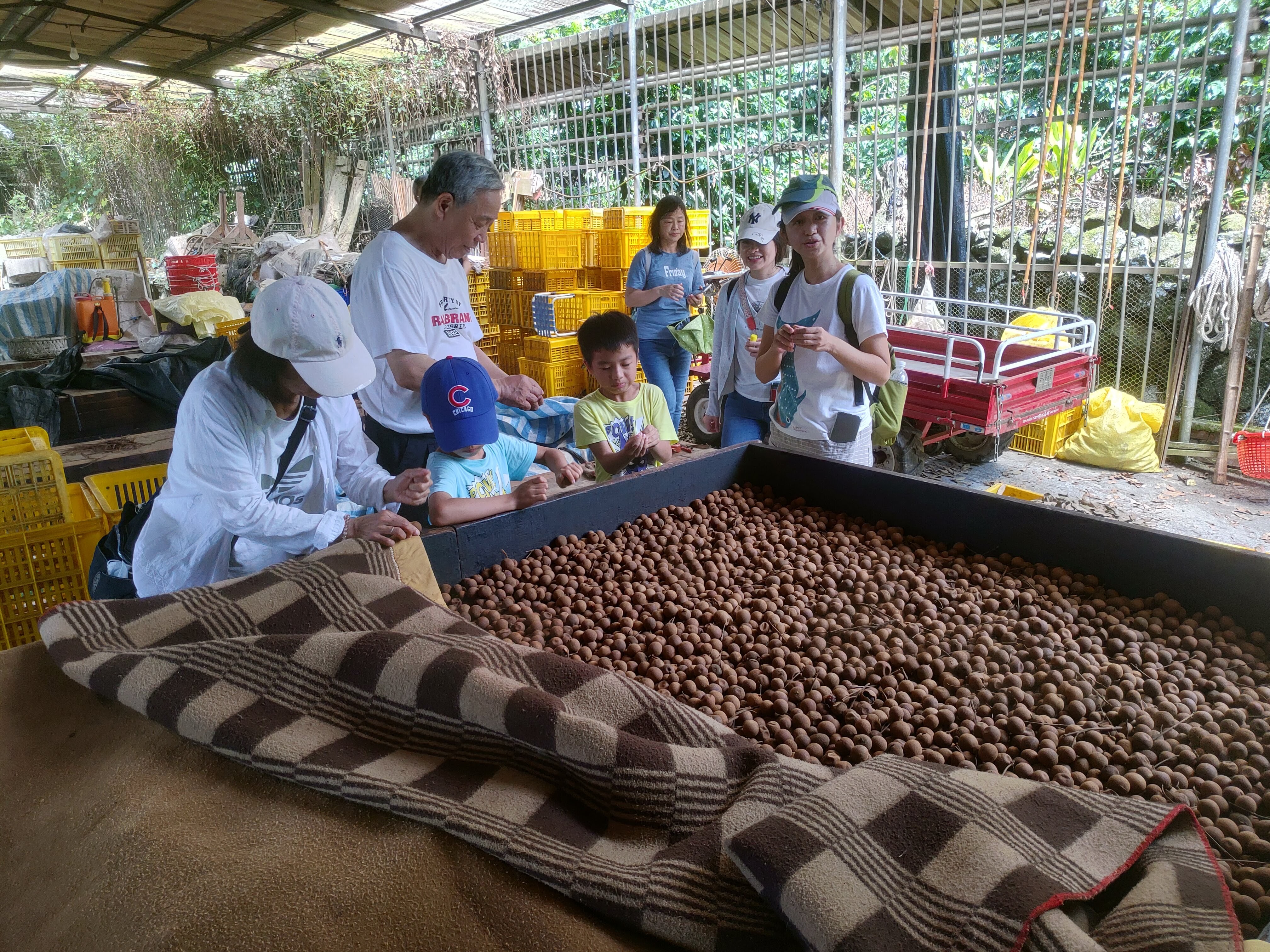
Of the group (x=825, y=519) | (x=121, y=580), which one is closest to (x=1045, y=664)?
(x=825, y=519)

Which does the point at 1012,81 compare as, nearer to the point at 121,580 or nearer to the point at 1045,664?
the point at 1045,664

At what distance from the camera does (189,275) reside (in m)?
8.65

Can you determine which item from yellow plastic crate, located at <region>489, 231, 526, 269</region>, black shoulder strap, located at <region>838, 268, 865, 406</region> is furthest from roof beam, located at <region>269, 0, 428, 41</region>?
black shoulder strap, located at <region>838, 268, 865, 406</region>

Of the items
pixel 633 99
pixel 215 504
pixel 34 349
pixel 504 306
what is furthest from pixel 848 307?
pixel 34 349

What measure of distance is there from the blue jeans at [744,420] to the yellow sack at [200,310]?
519 centimetres

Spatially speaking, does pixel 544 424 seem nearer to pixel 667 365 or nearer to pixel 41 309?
pixel 667 365

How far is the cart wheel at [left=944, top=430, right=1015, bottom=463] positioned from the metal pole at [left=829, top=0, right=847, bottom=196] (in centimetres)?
219

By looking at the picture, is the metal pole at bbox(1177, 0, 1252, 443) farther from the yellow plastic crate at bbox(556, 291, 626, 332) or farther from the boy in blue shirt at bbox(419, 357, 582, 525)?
the boy in blue shirt at bbox(419, 357, 582, 525)

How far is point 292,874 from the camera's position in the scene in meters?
0.92

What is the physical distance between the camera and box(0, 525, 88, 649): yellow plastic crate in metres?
2.29

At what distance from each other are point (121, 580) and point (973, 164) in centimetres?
595

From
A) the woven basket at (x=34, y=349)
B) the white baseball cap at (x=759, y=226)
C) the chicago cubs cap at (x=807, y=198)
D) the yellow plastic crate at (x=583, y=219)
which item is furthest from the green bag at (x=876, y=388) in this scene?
the woven basket at (x=34, y=349)

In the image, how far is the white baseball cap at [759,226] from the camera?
146 inches

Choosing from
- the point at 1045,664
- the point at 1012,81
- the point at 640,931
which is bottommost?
the point at 1045,664
